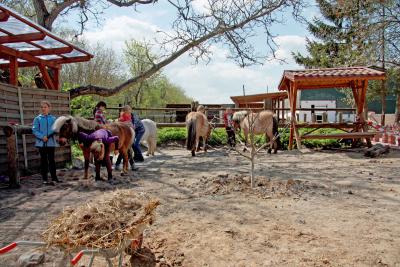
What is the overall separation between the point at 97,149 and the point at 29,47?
12.8 ft

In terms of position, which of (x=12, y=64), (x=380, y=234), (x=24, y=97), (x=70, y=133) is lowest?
(x=380, y=234)

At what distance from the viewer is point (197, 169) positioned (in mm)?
8961

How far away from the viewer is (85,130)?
6992 millimetres

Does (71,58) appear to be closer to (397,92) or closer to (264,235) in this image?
(264,235)

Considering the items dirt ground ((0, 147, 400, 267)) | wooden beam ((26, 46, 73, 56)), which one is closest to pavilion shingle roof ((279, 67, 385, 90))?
dirt ground ((0, 147, 400, 267))

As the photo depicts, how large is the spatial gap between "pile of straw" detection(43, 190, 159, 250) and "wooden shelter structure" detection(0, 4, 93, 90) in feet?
16.8

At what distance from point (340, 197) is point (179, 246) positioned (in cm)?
318

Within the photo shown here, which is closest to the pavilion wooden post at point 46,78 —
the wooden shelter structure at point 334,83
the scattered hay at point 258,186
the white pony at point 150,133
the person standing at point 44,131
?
the white pony at point 150,133

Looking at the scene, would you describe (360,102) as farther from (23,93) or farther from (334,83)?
(23,93)

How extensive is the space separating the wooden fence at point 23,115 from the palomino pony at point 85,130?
5.95 ft

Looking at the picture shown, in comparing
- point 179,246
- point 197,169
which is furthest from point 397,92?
point 179,246

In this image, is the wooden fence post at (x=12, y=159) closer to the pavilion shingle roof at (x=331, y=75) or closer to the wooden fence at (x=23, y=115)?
the wooden fence at (x=23, y=115)

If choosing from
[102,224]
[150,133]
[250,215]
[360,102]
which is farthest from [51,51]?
[360,102]

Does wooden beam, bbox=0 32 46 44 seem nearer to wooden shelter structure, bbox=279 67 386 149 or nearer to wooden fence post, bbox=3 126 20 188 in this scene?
wooden fence post, bbox=3 126 20 188
